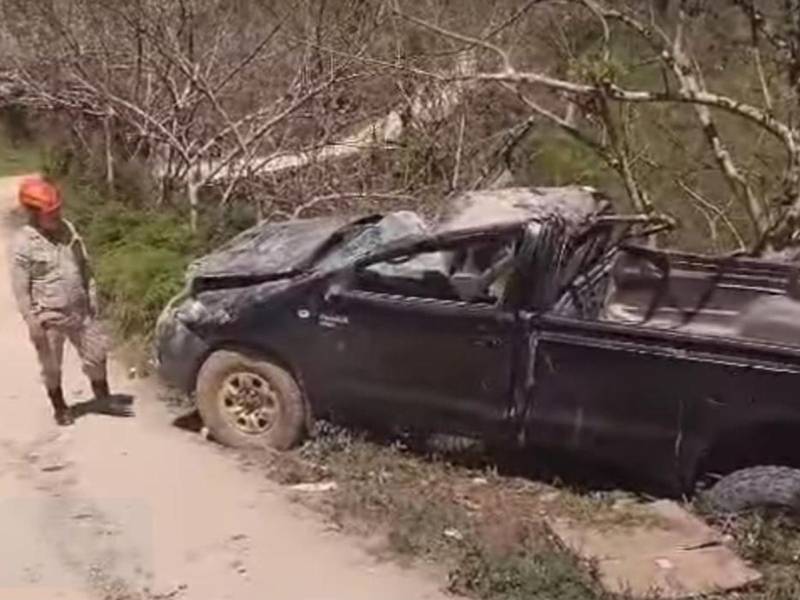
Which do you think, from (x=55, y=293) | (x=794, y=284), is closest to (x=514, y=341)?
(x=794, y=284)

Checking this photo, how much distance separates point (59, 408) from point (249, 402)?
4.31 ft

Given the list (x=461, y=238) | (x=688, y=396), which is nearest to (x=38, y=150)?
(x=461, y=238)

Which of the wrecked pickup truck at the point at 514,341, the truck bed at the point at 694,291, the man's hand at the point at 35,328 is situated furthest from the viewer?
the man's hand at the point at 35,328

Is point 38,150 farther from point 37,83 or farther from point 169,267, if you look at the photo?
point 169,267

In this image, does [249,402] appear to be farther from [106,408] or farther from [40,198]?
[40,198]

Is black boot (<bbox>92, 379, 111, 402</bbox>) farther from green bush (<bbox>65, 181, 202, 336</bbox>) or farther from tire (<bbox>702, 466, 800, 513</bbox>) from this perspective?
tire (<bbox>702, 466, 800, 513</bbox>)

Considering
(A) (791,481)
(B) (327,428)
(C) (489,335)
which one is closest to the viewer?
(A) (791,481)

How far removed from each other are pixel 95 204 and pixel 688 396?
7.86m

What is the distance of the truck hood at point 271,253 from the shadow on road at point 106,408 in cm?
97

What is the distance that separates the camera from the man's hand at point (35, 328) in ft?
26.5

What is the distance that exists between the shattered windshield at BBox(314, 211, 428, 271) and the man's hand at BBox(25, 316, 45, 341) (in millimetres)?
1689

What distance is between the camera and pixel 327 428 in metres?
7.84

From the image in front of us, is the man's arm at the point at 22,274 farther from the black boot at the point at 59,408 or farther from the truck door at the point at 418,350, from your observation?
the truck door at the point at 418,350

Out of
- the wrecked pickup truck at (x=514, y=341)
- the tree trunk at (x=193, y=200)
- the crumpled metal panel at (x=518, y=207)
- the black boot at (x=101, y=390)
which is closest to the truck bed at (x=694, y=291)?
the wrecked pickup truck at (x=514, y=341)
